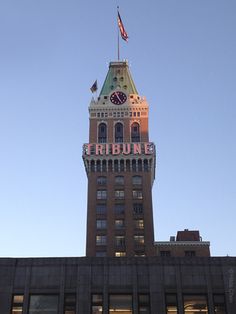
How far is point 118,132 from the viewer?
436 ft

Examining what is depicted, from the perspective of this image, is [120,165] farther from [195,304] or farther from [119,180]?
[195,304]

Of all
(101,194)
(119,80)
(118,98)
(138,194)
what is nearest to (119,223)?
(101,194)

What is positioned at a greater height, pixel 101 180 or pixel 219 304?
→ pixel 101 180

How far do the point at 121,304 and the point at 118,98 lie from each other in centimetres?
10160

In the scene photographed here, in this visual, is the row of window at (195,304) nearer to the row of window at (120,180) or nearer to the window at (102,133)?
the row of window at (120,180)

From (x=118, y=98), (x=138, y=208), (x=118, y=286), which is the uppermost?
(x=118, y=98)

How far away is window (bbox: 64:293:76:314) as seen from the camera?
40.3 meters

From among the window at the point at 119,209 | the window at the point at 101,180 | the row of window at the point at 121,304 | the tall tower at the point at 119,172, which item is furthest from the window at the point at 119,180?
the row of window at the point at 121,304

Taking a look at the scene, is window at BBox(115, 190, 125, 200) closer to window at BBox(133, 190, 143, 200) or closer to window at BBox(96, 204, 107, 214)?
window at BBox(133, 190, 143, 200)

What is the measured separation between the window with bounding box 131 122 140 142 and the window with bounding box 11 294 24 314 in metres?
92.9

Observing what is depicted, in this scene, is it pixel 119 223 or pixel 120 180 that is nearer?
pixel 119 223

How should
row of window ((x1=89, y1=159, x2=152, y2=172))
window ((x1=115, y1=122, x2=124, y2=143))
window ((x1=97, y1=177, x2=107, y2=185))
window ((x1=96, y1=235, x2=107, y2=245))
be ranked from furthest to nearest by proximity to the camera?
1. window ((x1=115, y1=122, x2=124, y2=143))
2. row of window ((x1=89, y1=159, x2=152, y2=172))
3. window ((x1=97, y1=177, x2=107, y2=185))
4. window ((x1=96, y1=235, x2=107, y2=245))

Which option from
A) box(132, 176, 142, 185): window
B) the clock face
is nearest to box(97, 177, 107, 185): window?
box(132, 176, 142, 185): window

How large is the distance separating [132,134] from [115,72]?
24748 millimetres
